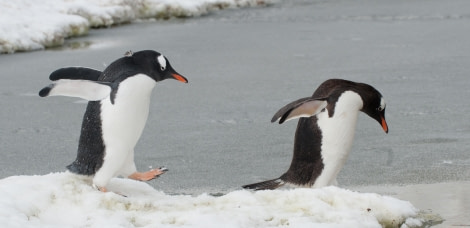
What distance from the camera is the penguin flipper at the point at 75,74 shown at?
3.78m

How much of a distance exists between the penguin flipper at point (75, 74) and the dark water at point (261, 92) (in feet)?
1.25

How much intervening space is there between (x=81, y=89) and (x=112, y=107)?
139 mm

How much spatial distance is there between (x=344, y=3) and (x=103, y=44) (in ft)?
14.3

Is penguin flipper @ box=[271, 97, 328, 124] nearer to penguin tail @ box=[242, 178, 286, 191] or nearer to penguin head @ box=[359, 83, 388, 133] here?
penguin head @ box=[359, 83, 388, 133]

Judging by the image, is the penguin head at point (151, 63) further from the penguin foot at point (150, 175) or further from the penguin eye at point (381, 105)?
the penguin eye at point (381, 105)

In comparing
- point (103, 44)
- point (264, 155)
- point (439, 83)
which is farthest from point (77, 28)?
point (264, 155)

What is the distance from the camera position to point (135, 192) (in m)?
3.84

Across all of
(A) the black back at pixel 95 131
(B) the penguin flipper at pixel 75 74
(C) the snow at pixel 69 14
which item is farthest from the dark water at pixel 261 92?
(A) the black back at pixel 95 131

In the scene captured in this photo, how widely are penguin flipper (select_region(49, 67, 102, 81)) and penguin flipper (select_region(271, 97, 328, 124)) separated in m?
0.81

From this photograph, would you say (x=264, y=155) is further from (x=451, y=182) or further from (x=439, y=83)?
(x=439, y=83)

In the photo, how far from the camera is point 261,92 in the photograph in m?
6.91

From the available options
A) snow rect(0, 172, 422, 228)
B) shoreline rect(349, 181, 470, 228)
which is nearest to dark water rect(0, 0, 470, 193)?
shoreline rect(349, 181, 470, 228)

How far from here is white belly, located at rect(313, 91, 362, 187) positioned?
3.90 metres

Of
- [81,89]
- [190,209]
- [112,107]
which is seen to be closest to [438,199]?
[190,209]
